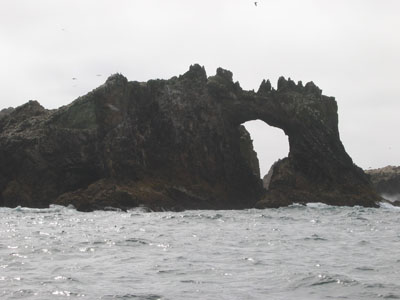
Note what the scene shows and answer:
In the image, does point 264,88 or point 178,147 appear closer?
point 178,147

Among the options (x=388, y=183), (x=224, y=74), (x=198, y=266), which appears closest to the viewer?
(x=198, y=266)

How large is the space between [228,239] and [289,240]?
3.02 metres

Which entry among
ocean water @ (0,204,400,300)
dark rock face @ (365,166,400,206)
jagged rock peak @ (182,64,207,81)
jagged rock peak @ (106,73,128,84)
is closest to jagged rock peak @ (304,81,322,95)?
jagged rock peak @ (182,64,207,81)

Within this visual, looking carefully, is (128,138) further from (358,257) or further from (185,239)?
(358,257)

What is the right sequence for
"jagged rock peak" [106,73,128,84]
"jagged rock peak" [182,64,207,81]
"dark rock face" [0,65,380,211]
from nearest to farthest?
"dark rock face" [0,65,380,211]
"jagged rock peak" [106,73,128,84]
"jagged rock peak" [182,64,207,81]

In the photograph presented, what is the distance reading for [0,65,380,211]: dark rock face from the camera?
7650 cm

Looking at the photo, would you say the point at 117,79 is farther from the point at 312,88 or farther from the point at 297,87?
the point at 312,88

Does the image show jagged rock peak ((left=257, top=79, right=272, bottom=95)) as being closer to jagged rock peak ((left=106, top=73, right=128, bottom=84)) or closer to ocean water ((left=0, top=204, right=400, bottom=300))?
jagged rock peak ((left=106, top=73, right=128, bottom=84))

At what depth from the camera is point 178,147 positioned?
3243 inches

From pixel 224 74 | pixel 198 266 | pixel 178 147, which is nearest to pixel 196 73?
pixel 224 74

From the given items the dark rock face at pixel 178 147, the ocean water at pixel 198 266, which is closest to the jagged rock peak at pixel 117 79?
the dark rock face at pixel 178 147

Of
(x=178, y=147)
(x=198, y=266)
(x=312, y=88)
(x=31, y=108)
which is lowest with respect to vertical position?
(x=198, y=266)

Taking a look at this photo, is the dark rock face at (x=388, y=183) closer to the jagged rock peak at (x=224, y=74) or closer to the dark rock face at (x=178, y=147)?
the dark rock face at (x=178, y=147)

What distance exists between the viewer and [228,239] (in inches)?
1146
